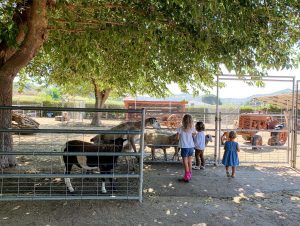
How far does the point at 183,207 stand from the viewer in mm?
5602

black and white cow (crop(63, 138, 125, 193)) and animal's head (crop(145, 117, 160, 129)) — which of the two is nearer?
black and white cow (crop(63, 138, 125, 193))

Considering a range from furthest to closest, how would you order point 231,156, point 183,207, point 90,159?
point 231,156
point 90,159
point 183,207

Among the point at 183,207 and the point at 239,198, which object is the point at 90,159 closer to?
the point at 183,207

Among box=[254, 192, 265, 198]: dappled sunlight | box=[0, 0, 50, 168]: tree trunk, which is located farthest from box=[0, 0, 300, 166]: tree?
box=[254, 192, 265, 198]: dappled sunlight

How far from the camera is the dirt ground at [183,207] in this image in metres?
4.93

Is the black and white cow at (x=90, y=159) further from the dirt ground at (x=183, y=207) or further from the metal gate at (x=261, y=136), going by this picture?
the metal gate at (x=261, y=136)

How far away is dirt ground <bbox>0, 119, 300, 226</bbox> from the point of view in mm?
4930

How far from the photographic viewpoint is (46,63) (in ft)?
43.7

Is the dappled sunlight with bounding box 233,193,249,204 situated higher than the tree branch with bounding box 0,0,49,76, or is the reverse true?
the tree branch with bounding box 0,0,49,76

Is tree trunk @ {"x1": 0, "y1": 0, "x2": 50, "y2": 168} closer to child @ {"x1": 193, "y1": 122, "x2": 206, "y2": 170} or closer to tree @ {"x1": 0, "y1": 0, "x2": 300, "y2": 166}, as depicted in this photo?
tree @ {"x1": 0, "y1": 0, "x2": 300, "y2": 166}

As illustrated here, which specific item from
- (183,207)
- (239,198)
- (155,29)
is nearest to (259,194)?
(239,198)

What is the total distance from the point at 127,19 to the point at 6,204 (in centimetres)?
A: 443

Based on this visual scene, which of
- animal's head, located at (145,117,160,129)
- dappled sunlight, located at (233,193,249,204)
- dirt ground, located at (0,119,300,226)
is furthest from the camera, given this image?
animal's head, located at (145,117,160,129)

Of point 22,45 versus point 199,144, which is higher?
point 22,45
